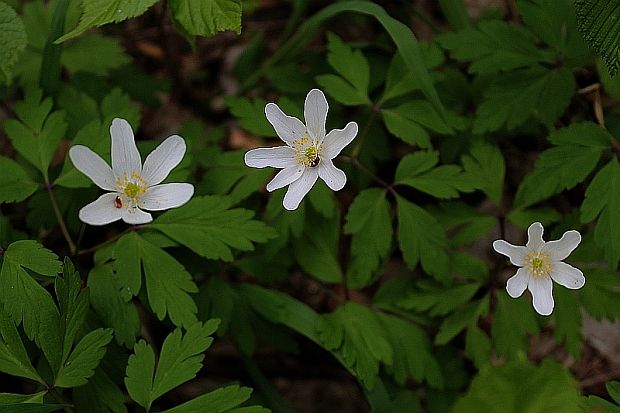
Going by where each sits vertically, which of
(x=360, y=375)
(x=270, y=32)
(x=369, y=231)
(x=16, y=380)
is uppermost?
(x=270, y=32)

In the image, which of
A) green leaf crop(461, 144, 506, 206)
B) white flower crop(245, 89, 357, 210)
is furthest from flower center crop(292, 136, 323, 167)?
green leaf crop(461, 144, 506, 206)

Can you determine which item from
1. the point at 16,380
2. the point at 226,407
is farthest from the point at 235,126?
the point at 226,407

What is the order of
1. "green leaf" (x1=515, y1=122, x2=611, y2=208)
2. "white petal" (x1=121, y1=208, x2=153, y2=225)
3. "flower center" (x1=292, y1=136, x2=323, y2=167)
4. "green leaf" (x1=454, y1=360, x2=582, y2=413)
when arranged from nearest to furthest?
"green leaf" (x1=454, y1=360, x2=582, y2=413), "white petal" (x1=121, y1=208, x2=153, y2=225), "flower center" (x1=292, y1=136, x2=323, y2=167), "green leaf" (x1=515, y1=122, x2=611, y2=208)

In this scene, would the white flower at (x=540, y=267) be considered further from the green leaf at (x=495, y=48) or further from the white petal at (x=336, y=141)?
the green leaf at (x=495, y=48)

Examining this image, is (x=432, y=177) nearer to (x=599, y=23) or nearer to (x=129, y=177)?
(x=599, y=23)

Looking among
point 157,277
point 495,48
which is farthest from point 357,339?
point 495,48

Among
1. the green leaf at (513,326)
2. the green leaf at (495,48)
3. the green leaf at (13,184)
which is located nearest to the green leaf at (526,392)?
the green leaf at (513,326)

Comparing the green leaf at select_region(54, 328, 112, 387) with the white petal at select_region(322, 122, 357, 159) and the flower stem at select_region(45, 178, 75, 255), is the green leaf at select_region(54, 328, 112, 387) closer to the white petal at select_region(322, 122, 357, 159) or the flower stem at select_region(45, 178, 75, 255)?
the flower stem at select_region(45, 178, 75, 255)

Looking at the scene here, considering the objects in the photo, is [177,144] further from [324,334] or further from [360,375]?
[360,375]
